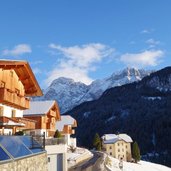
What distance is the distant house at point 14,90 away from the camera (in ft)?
101

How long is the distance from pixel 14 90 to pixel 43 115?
20442mm

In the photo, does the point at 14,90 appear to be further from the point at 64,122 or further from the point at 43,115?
the point at 64,122

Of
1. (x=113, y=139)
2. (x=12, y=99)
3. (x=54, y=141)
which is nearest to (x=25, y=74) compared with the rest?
(x=12, y=99)

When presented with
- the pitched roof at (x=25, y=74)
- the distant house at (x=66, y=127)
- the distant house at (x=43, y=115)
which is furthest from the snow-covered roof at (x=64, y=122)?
the pitched roof at (x=25, y=74)

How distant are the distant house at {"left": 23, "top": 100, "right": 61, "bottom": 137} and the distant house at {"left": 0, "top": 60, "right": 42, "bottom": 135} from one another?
1418cm

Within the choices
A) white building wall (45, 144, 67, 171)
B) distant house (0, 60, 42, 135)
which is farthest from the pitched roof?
white building wall (45, 144, 67, 171)

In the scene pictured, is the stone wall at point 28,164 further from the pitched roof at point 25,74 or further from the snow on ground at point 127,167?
the snow on ground at point 127,167

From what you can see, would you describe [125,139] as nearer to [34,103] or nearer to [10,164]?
[34,103]

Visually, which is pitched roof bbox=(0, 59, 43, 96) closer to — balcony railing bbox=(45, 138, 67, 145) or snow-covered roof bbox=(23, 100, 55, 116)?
balcony railing bbox=(45, 138, 67, 145)

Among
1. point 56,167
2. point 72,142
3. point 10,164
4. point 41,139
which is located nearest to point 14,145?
point 10,164

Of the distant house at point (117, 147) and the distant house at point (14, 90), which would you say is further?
the distant house at point (117, 147)

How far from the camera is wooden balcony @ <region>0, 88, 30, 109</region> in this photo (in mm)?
30453

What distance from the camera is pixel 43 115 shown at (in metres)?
55.2

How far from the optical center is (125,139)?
135 meters
